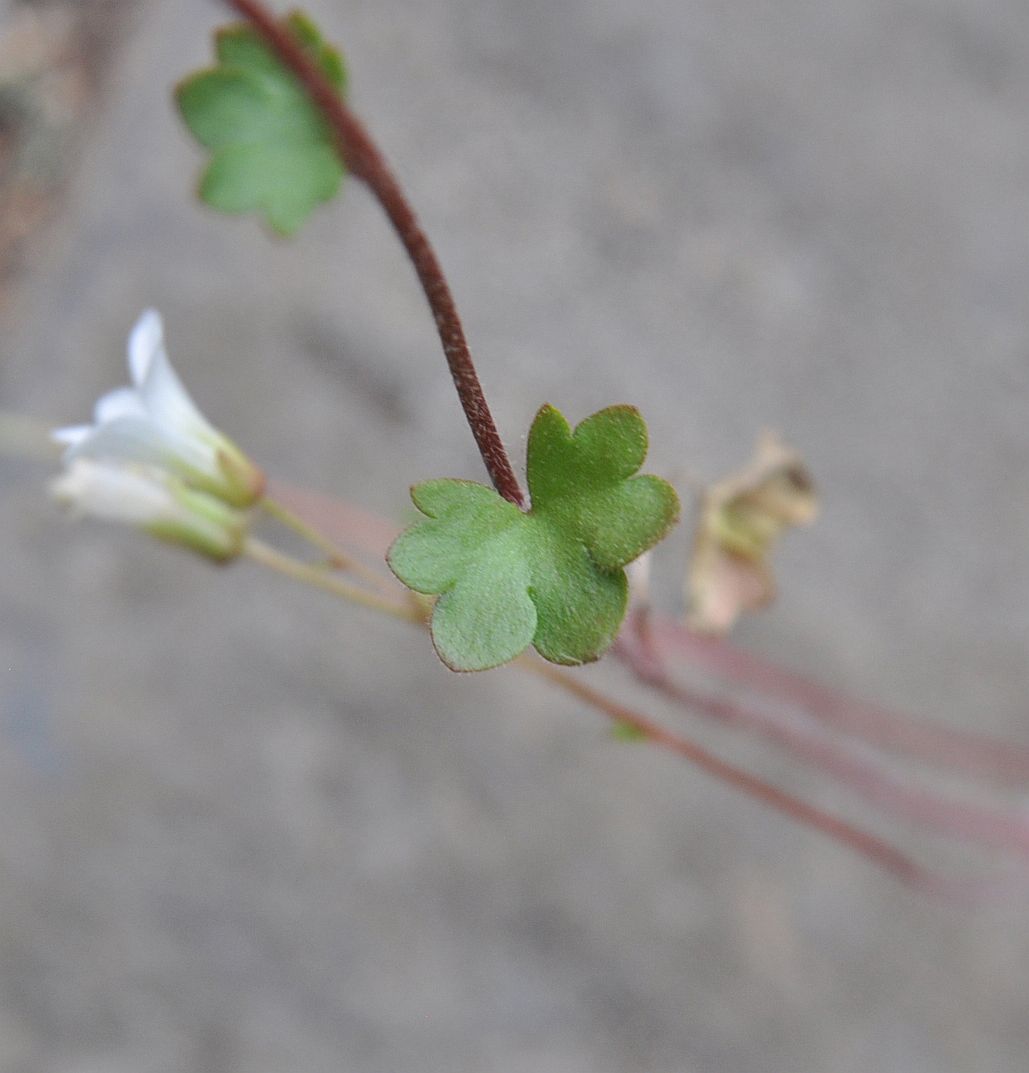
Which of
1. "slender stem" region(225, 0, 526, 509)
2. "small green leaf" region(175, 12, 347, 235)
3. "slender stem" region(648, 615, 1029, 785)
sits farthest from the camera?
"slender stem" region(648, 615, 1029, 785)

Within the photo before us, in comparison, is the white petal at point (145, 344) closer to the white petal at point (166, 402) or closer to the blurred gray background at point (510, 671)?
the white petal at point (166, 402)

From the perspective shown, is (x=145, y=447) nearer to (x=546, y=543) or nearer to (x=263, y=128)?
(x=263, y=128)

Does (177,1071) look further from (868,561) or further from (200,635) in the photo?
(868,561)

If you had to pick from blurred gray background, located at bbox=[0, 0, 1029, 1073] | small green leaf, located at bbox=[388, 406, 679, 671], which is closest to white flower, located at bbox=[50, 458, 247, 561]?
small green leaf, located at bbox=[388, 406, 679, 671]

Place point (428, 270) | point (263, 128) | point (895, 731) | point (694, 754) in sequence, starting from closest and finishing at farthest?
1. point (428, 270)
2. point (263, 128)
3. point (694, 754)
4. point (895, 731)

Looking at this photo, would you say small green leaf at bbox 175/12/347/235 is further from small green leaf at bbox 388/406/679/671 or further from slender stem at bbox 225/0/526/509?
small green leaf at bbox 388/406/679/671

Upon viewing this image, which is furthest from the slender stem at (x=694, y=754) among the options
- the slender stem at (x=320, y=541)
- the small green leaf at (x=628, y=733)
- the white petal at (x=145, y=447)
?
the white petal at (x=145, y=447)

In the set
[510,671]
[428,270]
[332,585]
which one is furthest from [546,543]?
[510,671]
